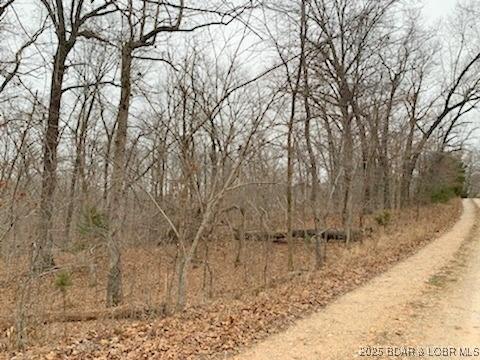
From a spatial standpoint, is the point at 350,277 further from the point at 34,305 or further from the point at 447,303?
the point at 34,305

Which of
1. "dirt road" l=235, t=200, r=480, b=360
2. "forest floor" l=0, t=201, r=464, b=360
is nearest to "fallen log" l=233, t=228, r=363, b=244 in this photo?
"forest floor" l=0, t=201, r=464, b=360

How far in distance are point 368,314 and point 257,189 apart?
10.7 m

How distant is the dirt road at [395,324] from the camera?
17.9 ft

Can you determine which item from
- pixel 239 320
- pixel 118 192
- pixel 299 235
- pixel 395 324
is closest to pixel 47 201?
pixel 118 192

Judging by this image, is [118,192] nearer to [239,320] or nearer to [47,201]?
[47,201]

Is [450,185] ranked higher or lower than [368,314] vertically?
higher

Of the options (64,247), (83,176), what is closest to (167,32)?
(83,176)

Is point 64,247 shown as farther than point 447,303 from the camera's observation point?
Yes

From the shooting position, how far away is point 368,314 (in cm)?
702

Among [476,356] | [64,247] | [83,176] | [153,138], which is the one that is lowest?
[476,356]

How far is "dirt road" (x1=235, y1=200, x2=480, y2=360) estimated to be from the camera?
17.9 ft

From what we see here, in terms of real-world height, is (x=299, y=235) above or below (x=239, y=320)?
above

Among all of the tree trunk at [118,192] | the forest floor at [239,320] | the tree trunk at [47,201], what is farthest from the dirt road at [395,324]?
the tree trunk at [118,192]

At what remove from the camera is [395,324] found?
647cm
